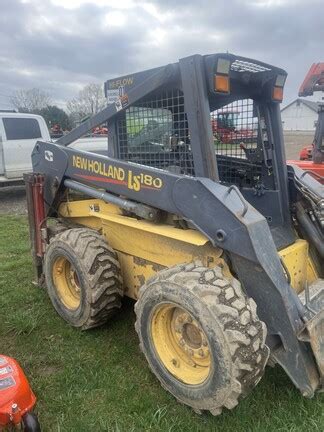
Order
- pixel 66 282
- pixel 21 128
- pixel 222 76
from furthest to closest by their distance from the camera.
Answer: pixel 21 128 < pixel 66 282 < pixel 222 76

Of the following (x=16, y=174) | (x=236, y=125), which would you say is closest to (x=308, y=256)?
(x=236, y=125)

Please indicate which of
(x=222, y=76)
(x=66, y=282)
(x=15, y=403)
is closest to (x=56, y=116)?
(x=66, y=282)

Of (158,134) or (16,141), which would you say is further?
(16,141)

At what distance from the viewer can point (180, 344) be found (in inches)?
111

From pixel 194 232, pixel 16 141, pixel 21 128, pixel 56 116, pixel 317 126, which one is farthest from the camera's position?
pixel 56 116

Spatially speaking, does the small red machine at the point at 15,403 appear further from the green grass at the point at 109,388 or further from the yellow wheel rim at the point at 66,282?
the yellow wheel rim at the point at 66,282

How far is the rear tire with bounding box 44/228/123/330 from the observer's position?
11.0 feet

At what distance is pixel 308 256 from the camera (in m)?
3.39

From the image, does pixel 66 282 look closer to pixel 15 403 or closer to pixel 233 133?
pixel 15 403

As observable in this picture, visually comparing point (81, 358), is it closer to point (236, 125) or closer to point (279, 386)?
point (279, 386)

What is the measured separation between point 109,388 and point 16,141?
8.44 m

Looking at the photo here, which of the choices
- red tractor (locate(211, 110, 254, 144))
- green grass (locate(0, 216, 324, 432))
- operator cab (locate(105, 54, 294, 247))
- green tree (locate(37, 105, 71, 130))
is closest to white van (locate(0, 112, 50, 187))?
green grass (locate(0, 216, 324, 432))

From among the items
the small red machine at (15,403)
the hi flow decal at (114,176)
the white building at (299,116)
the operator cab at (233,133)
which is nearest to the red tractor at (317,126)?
the operator cab at (233,133)

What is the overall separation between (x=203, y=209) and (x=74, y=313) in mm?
1658
